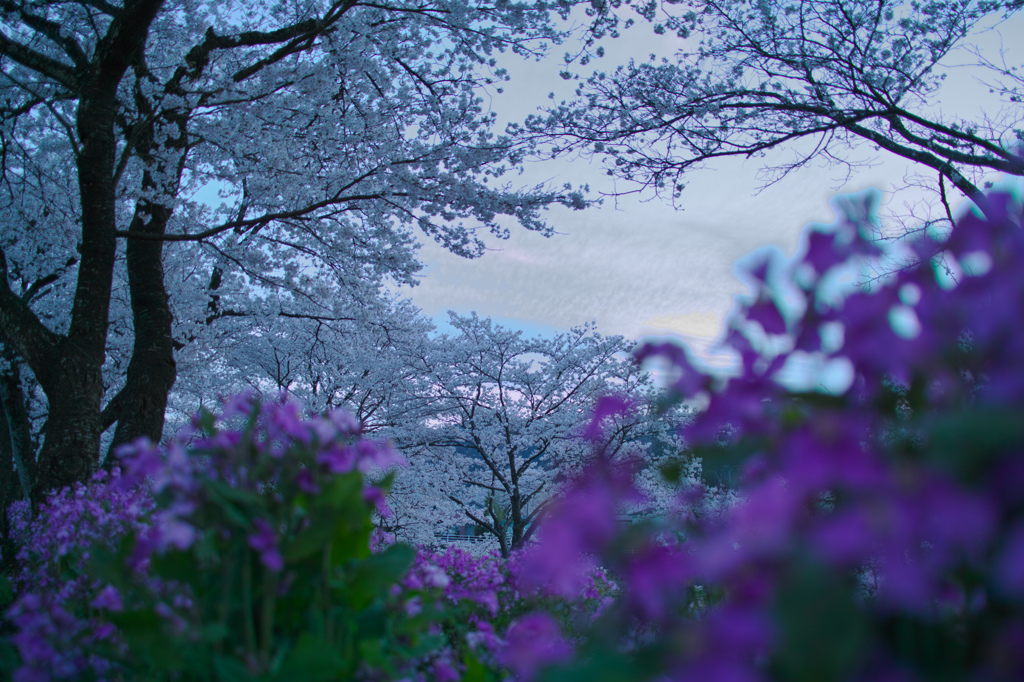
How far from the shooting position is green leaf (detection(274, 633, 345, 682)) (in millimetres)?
1251

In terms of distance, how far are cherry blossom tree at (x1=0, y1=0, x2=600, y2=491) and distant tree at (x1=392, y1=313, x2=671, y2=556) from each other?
5660 millimetres

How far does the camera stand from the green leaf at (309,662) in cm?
125

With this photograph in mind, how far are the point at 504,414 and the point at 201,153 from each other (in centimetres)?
963

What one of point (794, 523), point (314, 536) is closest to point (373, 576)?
point (314, 536)

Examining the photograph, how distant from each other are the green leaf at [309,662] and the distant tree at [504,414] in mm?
14958

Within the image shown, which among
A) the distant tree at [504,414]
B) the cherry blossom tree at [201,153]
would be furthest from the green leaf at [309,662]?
the distant tree at [504,414]

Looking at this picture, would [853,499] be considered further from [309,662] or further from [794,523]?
[309,662]

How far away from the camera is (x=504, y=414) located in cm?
1684

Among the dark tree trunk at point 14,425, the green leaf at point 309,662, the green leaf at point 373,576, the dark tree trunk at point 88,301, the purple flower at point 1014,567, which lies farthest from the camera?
the dark tree trunk at point 14,425

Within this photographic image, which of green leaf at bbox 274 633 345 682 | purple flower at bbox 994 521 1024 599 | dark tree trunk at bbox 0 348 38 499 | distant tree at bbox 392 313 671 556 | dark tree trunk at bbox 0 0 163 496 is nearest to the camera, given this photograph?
purple flower at bbox 994 521 1024 599

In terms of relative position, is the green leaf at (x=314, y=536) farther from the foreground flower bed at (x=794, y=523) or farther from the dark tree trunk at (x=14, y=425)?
the dark tree trunk at (x=14, y=425)

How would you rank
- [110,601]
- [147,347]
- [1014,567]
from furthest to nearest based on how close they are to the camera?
[147,347]
[110,601]
[1014,567]

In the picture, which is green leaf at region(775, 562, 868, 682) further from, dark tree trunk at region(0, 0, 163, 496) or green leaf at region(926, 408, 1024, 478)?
dark tree trunk at region(0, 0, 163, 496)

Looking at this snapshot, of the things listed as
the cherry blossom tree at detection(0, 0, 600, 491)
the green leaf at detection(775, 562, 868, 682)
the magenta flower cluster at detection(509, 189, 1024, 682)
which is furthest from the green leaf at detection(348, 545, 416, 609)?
the cherry blossom tree at detection(0, 0, 600, 491)
